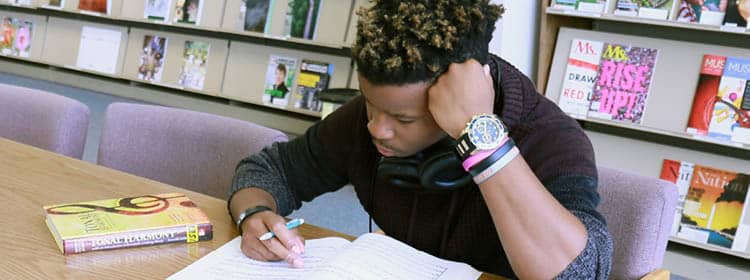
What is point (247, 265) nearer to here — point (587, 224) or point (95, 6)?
point (587, 224)

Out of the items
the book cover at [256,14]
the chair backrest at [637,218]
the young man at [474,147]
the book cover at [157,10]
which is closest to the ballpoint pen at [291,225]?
the young man at [474,147]

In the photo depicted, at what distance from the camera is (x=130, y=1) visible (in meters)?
4.57

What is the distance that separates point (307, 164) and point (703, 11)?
195cm

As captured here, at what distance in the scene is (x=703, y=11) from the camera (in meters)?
2.54

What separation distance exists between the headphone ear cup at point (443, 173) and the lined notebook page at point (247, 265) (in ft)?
0.51

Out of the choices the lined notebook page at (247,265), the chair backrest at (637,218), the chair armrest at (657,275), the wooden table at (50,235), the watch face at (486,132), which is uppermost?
the watch face at (486,132)

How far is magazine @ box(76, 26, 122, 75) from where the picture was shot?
4758 millimetres

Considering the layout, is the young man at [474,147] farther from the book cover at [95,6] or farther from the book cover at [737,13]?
the book cover at [95,6]

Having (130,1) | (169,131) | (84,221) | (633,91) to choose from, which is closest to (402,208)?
(84,221)

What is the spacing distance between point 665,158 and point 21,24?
4766mm

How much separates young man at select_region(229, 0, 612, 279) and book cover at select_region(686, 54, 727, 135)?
6.03ft

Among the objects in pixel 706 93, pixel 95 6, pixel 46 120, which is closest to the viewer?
pixel 46 120

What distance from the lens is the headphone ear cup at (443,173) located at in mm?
940

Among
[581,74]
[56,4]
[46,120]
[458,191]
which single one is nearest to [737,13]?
[581,74]
